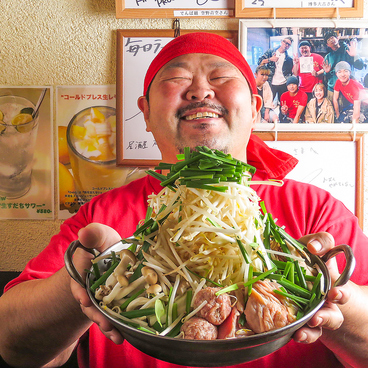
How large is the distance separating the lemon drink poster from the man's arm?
74 centimetres

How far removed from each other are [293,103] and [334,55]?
1.16ft

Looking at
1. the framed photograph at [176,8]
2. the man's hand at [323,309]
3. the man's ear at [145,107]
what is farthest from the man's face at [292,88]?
the man's hand at [323,309]

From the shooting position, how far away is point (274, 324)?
542 mm

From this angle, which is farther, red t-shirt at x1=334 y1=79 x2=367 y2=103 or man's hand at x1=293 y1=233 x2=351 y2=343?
red t-shirt at x1=334 y1=79 x2=367 y2=103

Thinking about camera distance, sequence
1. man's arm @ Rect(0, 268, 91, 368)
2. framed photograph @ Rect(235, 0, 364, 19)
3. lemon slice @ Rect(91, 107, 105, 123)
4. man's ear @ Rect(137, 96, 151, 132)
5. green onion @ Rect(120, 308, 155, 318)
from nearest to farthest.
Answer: green onion @ Rect(120, 308, 155, 318) → man's arm @ Rect(0, 268, 91, 368) → man's ear @ Rect(137, 96, 151, 132) → framed photograph @ Rect(235, 0, 364, 19) → lemon slice @ Rect(91, 107, 105, 123)

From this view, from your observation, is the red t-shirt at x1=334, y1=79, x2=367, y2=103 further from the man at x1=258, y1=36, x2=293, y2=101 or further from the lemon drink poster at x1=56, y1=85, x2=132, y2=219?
the lemon drink poster at x1=56, y1=85, x2=132, y2=219

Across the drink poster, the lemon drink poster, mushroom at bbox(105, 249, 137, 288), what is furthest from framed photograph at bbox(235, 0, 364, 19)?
mushroom at bbox(105, 249, 137, 288)

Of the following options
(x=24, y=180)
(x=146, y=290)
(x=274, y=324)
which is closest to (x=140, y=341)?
(x=146, y=290)

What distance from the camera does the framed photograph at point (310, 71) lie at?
177 centimetres

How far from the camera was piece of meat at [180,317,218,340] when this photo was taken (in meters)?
0.52

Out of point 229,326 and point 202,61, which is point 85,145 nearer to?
point 202,61

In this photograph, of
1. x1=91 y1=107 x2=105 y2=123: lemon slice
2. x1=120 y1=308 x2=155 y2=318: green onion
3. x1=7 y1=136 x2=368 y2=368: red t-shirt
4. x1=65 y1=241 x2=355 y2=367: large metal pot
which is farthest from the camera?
x1=91 y1=107 x2=105 y2=123: lemon slice

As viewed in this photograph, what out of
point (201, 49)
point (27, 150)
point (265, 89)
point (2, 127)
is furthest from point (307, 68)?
point (2, 127)

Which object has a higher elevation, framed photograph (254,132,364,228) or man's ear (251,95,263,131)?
man's ear (251,95,263,131)
